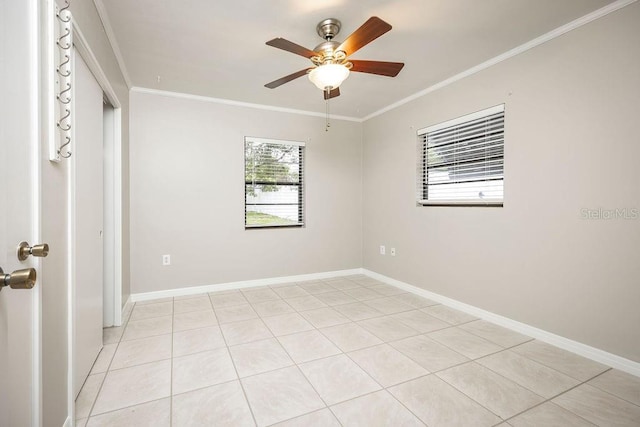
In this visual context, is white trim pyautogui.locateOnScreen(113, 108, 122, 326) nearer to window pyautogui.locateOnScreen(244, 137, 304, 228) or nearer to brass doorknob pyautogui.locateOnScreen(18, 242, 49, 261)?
window pyautogui.locateOnScreen(244, 137, 304, 228)

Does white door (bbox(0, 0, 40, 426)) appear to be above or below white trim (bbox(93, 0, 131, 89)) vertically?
below

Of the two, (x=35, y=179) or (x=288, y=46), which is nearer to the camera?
(x=35, y=179)

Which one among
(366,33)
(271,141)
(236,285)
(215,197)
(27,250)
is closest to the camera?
(27,250)

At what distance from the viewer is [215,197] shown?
12.4 feet

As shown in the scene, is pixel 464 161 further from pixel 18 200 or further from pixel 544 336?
pixel 18 200

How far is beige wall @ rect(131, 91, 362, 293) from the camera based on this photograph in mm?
3443

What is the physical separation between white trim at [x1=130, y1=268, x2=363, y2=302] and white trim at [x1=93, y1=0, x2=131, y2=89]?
2373 mm

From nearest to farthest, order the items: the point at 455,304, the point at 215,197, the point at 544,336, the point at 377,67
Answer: the point at 377,67 < the point at 544,336 < the point at 455,304 < the point at 215,197

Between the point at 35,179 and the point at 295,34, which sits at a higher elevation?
the point at 295,34

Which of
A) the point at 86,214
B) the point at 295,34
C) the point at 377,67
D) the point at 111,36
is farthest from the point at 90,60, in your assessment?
the point at 377,67

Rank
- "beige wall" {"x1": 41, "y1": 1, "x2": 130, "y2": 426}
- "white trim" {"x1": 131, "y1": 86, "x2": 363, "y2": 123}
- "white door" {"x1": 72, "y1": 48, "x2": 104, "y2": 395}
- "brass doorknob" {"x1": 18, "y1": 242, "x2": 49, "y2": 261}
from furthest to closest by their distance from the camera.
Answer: "white trim" {"x1": 131, "y1": 86, "x2": 363, "y2": 123}
"white door" {"x1": 72, "y1": 48, "x2": 104, "y2": 395}
"beige wall" {"x1": 41, "y1": 1, "x2": 130, "y2": 426}
"brass doorknob" {"x1": 18, "y1": 242, "x2": 49, "y2": 261}

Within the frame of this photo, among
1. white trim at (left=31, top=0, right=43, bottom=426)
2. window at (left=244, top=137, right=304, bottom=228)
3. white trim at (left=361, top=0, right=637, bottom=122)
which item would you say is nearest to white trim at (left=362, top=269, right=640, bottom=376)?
window at (left=244, top=137, right=304, bottom=228)

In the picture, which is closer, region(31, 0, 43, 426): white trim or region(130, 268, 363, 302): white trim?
region(31, 0, 43, 426): white trim

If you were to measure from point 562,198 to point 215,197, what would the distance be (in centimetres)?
354
